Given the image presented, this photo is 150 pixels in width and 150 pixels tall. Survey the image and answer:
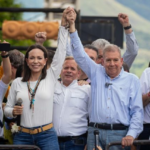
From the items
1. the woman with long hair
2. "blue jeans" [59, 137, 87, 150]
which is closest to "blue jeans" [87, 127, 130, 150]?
"blue jeans" [59, 137, 87, 150]

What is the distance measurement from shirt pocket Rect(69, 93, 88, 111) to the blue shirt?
0.64 ft

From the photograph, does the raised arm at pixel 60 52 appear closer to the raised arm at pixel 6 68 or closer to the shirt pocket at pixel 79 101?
the shirt pocket at pixel 79 101

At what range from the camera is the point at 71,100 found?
5832mm

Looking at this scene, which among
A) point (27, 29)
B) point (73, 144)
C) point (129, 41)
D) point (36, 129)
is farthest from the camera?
point (27, 29)

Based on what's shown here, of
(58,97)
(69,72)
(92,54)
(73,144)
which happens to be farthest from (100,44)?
(73,144)

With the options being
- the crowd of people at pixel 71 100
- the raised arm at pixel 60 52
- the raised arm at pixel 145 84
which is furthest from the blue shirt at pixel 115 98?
the raised arm at pixel 145 84

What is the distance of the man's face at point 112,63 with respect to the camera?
224 inches

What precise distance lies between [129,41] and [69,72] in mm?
1121

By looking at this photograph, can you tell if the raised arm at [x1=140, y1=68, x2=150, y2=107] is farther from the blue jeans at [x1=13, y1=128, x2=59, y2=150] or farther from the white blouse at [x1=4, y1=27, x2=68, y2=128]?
the blue jeans at [x1=13, y1=128, x2=59, y2=150]

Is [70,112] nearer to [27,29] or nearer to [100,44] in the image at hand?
[100,44]

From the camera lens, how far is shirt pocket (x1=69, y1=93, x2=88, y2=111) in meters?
5.83

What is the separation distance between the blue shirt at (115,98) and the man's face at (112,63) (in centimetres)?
6

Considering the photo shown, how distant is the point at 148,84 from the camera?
625cm

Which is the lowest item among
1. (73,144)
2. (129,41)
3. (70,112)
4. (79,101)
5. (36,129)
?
(73,144)
